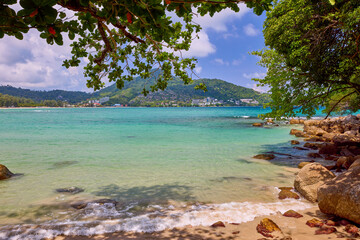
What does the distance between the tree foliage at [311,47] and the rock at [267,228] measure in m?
7.45

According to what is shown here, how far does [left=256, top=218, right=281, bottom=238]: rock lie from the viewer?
5.60 m

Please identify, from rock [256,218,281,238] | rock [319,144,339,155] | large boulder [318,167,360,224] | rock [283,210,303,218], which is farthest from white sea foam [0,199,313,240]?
rock [319,144,339,155]

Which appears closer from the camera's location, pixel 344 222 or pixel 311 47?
pixel 344 222

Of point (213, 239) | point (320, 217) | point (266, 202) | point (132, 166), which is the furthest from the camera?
point (132, 166)

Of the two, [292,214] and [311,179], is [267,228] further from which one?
[311,179]

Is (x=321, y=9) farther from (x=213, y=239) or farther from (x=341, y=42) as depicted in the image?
(x=213, y=239)

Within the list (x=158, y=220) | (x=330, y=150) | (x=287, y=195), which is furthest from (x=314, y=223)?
(x=330, y=150)

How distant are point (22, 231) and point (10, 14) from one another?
593 centimetres

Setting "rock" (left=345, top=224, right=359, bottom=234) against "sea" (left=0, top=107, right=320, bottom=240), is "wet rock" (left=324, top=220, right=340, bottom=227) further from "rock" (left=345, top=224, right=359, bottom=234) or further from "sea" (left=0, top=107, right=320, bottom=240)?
"sea" (left=0, top=107, right=320, bottom=240)

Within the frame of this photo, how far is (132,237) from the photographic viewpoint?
567 cm

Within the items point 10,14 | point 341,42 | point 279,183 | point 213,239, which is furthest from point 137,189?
point 341,42

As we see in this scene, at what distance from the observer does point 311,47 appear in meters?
11.0

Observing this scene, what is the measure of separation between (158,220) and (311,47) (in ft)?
35.1

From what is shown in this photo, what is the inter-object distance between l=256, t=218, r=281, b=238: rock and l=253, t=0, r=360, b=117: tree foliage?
24.4 feet
